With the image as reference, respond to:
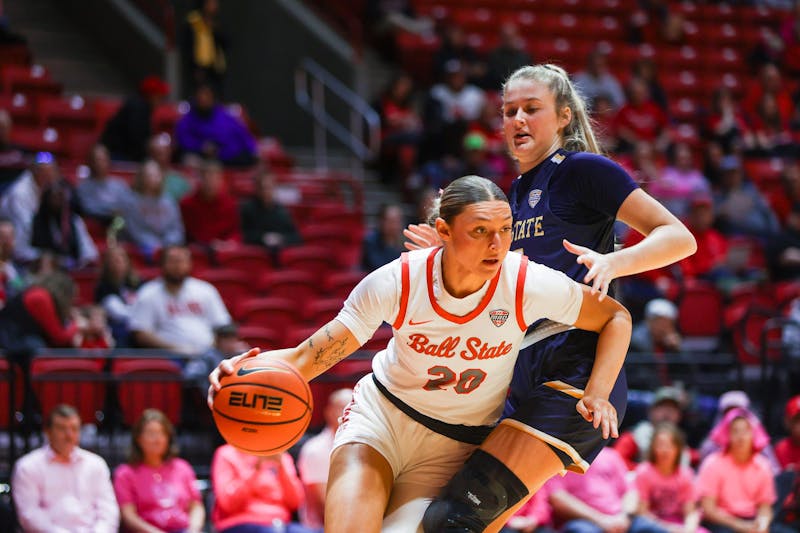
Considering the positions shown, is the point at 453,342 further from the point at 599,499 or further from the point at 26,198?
the point at 26,198

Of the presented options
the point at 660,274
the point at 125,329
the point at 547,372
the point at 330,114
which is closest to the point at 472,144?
the point at 660,274

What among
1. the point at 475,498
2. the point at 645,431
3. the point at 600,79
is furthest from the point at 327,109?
the point at 475,498

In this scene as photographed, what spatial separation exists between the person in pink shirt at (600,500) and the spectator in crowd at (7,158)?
524 cm

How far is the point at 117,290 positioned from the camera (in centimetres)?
869

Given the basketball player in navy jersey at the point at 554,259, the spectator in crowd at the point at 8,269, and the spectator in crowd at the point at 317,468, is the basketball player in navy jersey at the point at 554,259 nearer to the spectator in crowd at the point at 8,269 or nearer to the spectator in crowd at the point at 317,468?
the spectator in crowd at the point at 317,468

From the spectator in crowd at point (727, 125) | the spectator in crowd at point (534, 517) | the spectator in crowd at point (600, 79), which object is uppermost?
the spectator in crowd at point (600, 79)

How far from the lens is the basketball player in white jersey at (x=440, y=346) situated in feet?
12.1

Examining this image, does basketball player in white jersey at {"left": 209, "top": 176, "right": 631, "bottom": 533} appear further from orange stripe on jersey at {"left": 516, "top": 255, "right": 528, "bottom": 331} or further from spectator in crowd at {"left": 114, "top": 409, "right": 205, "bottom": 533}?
spectator in crowd at {"left": 114, "top": 409, "right": 205, "bottom": 533}

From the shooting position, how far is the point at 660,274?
10.5 metres

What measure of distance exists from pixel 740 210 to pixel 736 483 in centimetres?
458

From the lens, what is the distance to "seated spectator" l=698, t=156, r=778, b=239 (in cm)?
1159

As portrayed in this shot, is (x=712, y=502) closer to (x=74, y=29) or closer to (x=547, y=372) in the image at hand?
(x=547, y=372)

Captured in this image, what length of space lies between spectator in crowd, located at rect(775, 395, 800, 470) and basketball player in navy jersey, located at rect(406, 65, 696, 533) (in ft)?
14.6

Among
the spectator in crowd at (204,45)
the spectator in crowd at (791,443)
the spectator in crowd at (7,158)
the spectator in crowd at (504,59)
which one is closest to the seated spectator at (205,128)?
the spectator in crowd at (204,45)
